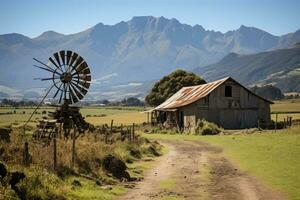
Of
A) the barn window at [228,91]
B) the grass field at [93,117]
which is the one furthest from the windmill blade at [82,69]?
the barn window at [228,91]

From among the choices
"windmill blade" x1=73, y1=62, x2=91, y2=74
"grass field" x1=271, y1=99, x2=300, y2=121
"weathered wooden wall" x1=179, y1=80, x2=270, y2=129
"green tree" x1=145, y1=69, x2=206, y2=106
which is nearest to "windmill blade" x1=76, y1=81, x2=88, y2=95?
"windmill blade" x1=73, y1=62, x2=91, y2=74

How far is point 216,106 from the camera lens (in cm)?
5706

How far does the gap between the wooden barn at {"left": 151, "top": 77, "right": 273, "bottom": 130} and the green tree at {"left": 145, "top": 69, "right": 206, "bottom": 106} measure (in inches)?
928

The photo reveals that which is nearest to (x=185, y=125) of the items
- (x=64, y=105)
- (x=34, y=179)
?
(x=64, y=105)

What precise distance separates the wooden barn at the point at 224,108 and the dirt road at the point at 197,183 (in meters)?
31.6

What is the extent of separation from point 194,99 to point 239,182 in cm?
4002

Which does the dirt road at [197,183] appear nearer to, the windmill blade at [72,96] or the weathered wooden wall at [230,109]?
the windmill blade at [72,96]

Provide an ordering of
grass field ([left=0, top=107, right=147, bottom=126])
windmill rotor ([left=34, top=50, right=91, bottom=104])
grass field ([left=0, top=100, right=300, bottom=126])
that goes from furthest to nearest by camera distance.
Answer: grass field ([left=0, top=100, right=300, bottom=126]) < grass field ([left=0, top=107, right=147, bottom=126]) < windmill rotor ([left=34, top=50, right=91, bottom=104])

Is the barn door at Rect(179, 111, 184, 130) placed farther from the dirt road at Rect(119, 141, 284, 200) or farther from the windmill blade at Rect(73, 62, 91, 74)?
the dirt road at Rect(119, 141, 284, 200)

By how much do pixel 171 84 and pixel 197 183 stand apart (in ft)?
224

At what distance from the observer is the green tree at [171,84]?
83750mm

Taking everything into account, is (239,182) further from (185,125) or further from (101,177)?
(185,125)

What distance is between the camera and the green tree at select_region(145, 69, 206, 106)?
275 feet

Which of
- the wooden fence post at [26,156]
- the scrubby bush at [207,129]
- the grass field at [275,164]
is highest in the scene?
the wooden fence post at [26,156]
